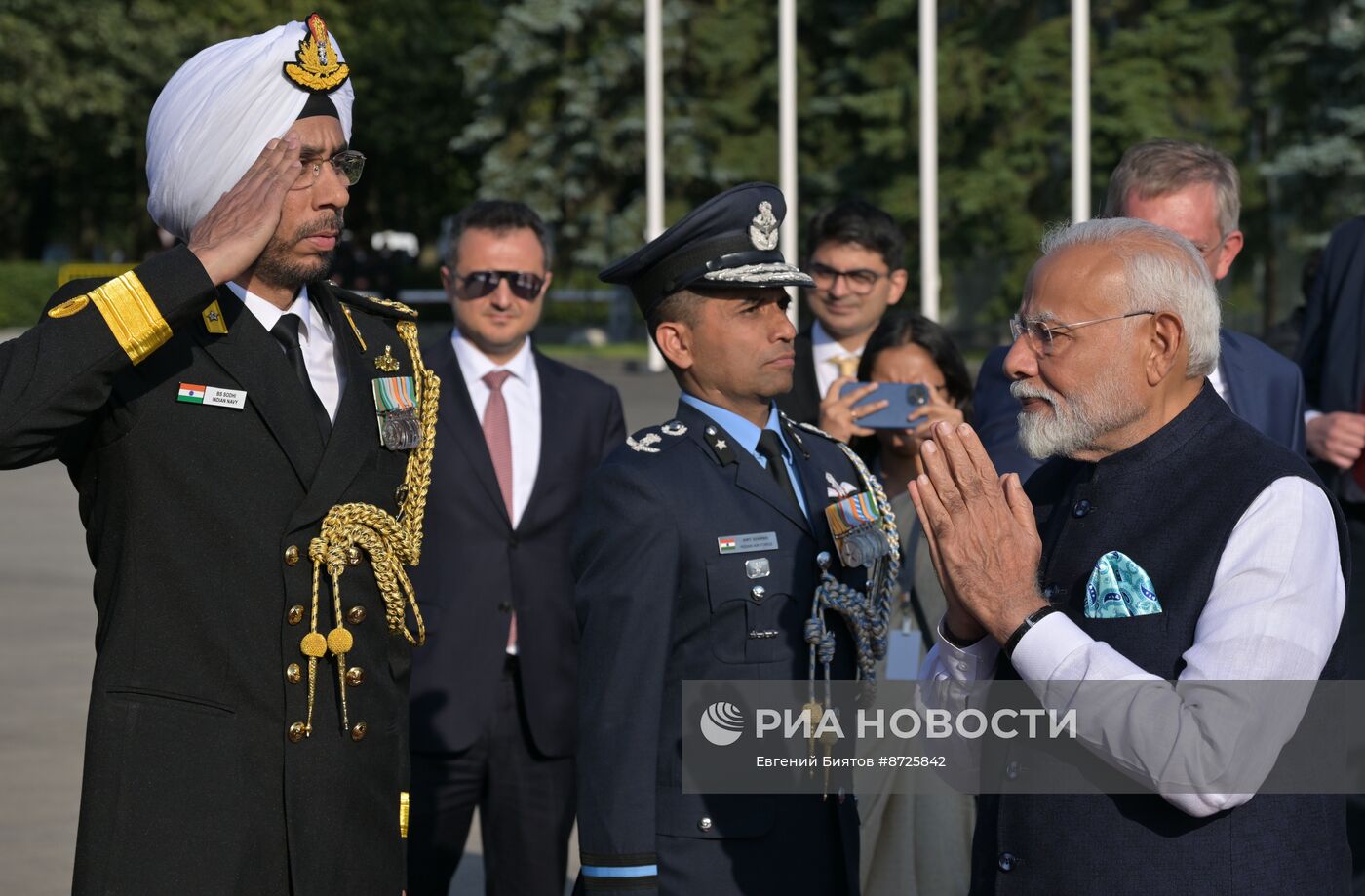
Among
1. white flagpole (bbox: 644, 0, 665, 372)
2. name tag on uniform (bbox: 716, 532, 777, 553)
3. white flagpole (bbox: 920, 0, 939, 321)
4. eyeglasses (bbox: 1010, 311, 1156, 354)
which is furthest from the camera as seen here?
white flagpole (bbox: 644, 0, 665, 372)

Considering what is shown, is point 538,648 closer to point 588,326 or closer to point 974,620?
point 974,620

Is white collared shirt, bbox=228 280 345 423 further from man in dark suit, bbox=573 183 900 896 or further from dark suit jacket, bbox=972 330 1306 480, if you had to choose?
dark suit jacket, bbox=972 330 1306 480

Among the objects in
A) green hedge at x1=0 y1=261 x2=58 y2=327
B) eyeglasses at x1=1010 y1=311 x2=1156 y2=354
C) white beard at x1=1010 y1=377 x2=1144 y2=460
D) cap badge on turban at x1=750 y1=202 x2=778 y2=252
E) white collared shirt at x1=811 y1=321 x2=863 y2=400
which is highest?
green hedge at x1=0 y1=261 x2=58 y2=327

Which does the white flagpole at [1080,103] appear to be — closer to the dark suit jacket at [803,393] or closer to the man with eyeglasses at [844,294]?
the man with eyeglasses at [844,294]

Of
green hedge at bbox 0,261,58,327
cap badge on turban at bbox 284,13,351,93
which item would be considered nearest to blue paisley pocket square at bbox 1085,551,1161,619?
cap badge on turban at bbox 284,13,351,93

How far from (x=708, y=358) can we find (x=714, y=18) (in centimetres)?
3524

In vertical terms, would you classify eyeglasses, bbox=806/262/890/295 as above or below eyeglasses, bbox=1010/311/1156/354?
above

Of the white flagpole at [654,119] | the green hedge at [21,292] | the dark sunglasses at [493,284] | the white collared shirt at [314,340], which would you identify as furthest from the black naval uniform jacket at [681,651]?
the green hedge at [21,292]

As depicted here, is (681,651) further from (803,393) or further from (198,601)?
(803,393)

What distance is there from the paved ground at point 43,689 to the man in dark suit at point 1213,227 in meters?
3.27

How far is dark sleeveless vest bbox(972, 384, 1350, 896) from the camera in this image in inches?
116

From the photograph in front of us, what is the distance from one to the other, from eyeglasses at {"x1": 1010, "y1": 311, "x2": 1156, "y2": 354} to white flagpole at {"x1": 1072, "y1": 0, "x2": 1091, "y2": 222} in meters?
25.3

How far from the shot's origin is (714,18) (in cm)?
3831

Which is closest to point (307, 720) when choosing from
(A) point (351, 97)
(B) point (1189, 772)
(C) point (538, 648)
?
(A) point (351, 97)
